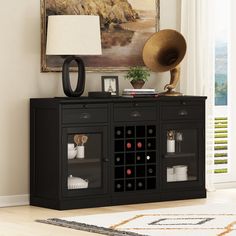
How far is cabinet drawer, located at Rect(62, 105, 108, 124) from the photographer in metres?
6.88

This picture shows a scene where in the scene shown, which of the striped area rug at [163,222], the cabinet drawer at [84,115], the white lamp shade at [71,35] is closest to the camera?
the striped area rug at [163,222]

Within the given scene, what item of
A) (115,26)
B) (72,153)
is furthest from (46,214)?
(115,26)

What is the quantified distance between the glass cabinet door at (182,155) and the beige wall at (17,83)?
110 centimetres

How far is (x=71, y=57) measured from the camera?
713 cm

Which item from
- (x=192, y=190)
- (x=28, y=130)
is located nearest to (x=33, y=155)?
(x=28, y=130)

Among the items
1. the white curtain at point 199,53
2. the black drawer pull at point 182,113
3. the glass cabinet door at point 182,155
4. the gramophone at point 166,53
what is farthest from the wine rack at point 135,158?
the white curtain at point 199,53

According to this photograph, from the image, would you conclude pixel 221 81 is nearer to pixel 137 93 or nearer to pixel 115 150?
pixel 137 93

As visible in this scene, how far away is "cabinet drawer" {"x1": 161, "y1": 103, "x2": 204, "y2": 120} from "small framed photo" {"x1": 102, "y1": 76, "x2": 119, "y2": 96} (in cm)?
44

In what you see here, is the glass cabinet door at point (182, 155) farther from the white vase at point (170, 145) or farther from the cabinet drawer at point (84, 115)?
the cabinet drawer at point (84, 115)

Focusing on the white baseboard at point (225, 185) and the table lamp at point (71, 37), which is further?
the white baseboard at point (225, 185)

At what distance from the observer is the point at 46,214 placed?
6.68 metres

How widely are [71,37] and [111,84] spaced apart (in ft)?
2.35

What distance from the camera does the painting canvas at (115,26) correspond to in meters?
7.29

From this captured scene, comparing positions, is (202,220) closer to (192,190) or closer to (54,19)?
(192,190)
